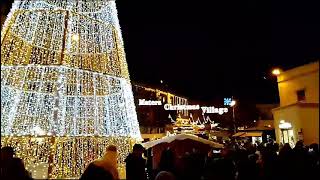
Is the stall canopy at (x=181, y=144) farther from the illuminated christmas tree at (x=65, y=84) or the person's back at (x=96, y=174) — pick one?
the person's back at (x=96, y=174)

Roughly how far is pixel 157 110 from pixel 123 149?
37.6m

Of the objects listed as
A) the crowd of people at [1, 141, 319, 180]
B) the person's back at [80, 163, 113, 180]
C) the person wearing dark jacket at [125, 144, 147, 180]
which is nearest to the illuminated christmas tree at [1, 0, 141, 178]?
the person wearing dark jacket at [125, 144, 147, 180]

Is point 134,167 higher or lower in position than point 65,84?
lower

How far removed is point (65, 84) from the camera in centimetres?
765

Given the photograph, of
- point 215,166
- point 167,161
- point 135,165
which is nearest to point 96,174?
point 215,166

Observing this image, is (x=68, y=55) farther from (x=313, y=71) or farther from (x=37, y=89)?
(x=313, y=71)

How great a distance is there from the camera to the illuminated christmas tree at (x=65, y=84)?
24.7ft

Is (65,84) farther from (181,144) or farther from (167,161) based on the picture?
(181,144)

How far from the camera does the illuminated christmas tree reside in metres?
7.53

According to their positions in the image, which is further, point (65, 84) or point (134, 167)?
point (65, 84)

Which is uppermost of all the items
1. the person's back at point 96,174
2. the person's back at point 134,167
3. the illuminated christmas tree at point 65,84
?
the illuminated christmas tree at point 65,84

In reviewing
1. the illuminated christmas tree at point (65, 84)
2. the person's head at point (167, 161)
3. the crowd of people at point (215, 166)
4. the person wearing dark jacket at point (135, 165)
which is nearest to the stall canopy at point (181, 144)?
the illuminated christmas tree at point (65, 84)

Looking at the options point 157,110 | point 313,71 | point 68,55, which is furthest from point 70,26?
point 157,110

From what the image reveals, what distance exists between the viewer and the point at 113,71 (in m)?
8.74
